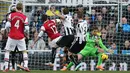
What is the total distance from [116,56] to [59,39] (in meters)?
2.94

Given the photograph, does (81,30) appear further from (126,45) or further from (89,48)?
(126,45)

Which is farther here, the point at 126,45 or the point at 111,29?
the point at 111,29

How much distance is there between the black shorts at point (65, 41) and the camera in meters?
20.6

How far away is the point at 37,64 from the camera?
74.1 ft

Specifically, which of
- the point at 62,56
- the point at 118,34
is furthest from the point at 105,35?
the point at 62,56

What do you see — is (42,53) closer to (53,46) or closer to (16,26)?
(53,46)

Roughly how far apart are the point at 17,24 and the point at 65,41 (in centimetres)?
286

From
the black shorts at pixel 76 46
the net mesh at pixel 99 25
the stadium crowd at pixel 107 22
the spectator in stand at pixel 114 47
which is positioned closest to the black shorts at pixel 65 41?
the black shorts at pixel 76 46

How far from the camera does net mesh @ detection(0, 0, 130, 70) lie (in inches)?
885

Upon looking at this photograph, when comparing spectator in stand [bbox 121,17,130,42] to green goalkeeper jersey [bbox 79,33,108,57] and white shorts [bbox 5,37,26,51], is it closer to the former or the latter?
green goalkeeper jersey [bbox 79,33,108,57]

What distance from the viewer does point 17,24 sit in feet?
60.0

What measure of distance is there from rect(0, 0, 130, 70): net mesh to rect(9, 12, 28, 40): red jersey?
13.8 ft

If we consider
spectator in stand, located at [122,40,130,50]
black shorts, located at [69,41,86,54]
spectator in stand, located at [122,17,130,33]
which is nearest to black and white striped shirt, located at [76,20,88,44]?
black shorts, located at [69,41,86,54]

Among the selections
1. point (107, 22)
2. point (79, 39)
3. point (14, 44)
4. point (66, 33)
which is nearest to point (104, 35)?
point (107, 22)
